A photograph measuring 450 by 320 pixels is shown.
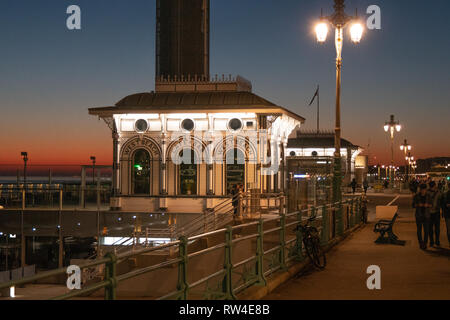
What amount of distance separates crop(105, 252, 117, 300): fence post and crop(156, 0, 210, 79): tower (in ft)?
127

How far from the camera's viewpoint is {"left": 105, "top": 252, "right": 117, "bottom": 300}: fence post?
6074mm

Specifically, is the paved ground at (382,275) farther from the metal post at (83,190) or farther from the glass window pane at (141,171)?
the metal post at (83,190)

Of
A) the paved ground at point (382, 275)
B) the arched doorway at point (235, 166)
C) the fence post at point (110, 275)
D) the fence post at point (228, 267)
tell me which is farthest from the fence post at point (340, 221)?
the fence post at point (110, 275)

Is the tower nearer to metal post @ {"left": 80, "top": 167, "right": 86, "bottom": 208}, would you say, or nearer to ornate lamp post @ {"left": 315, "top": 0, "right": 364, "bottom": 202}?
metal post @ {"left": 80, "top": 167, "right": 86, "bottom": 208}

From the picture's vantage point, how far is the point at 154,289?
17.2 meters

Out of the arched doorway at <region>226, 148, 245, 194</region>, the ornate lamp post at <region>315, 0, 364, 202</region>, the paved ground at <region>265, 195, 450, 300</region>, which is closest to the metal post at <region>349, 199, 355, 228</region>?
the ornate lamp post at <region>315, 0, 364, 202</region>

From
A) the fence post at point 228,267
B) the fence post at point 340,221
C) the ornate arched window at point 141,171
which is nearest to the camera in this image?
the fence post at point 228,267

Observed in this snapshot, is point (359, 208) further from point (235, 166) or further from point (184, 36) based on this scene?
point (184, 36)

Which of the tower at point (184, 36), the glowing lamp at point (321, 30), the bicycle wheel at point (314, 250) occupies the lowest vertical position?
the bicycle wheel at point (314, 250)

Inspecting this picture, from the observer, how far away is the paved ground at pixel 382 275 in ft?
34.3

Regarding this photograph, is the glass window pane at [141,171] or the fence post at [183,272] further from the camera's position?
the glass window pane at [141,171]
